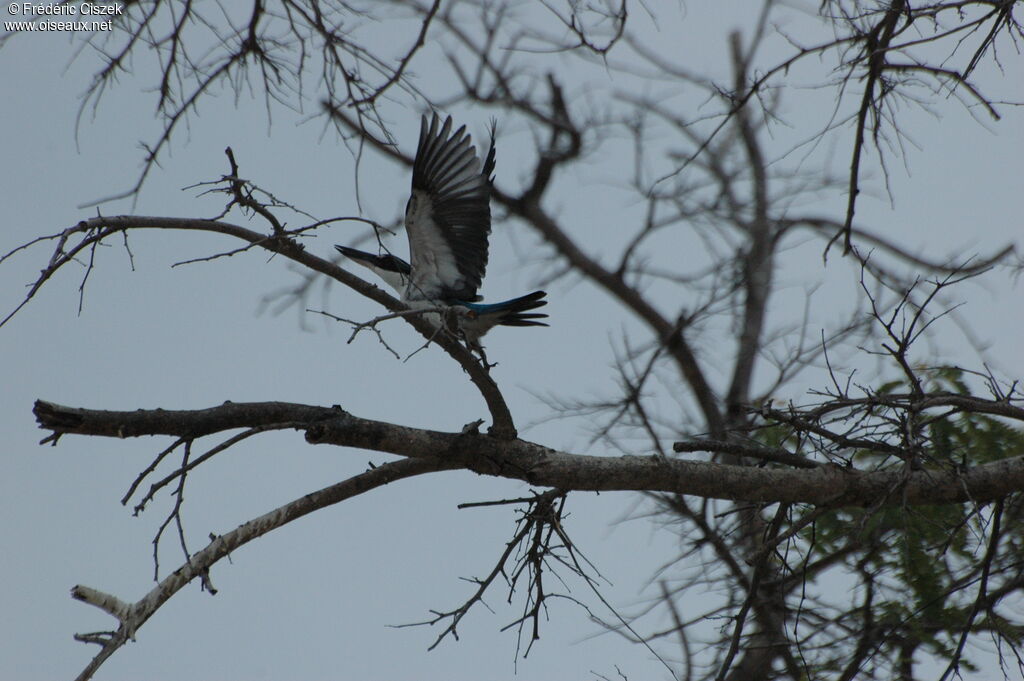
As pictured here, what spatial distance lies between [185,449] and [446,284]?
80.4 inches

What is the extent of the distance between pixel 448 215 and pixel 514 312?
0.50m

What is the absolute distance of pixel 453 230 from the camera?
413cm

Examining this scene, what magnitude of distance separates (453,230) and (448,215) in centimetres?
8

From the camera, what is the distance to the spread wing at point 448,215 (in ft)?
12.9

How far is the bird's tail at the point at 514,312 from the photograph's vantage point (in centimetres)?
384

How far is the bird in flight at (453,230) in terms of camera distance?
3906mm

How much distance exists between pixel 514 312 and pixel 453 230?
1.51 ft

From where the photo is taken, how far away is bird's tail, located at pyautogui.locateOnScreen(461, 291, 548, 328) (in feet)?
12.6

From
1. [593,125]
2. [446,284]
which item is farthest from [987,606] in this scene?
[593,125]

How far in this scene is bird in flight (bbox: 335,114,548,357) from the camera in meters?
3.91

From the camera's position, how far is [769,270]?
7531mm

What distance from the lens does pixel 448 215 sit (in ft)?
13.4

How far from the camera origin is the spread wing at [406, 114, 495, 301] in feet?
12.9

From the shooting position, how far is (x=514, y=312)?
13.1 feet
